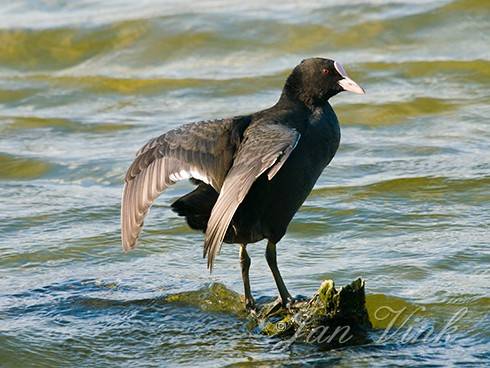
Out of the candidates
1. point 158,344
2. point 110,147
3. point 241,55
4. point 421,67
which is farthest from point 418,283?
point 241,55

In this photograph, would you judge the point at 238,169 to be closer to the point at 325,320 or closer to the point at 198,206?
the point at 198,206

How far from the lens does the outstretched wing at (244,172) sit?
18.4 ft

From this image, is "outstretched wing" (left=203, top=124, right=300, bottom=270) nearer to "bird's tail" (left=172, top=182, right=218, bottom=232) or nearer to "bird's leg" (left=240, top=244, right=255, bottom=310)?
"bird's tail" (left=172, top=182, right=218, bottom=232)

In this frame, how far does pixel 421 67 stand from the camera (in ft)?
39.1

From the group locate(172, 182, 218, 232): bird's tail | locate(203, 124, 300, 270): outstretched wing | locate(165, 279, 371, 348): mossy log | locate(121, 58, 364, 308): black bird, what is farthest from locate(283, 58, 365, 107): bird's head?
locate(165, 279, 371, 348): mossy log

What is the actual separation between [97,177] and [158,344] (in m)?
3.70

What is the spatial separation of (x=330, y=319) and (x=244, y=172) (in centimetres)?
83

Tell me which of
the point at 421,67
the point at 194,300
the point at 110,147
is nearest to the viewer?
the point at 194,300

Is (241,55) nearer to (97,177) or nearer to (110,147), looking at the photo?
(110,147)

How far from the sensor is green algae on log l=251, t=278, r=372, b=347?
5.52 metres

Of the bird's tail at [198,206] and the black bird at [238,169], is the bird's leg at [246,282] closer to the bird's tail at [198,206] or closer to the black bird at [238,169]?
the black bird at [238,169]

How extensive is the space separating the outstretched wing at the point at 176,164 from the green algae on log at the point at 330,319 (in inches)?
32.1

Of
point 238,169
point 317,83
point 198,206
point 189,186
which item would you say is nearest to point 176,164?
point 198,206

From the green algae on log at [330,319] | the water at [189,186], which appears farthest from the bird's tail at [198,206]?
the green algae on log at [330,319]
